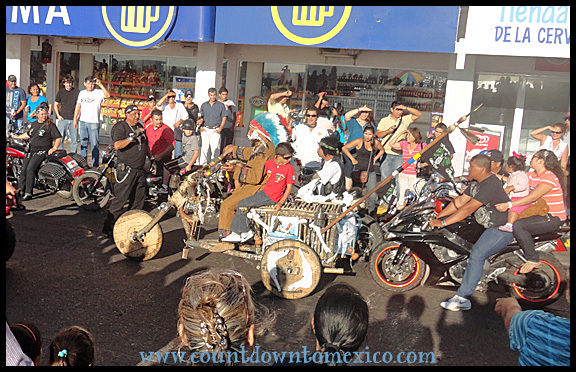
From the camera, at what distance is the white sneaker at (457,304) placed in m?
6.66

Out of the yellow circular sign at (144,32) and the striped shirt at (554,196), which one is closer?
the striped shirt at (554,196)

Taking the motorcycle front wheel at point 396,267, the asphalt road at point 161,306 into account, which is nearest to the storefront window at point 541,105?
the asphalt road at point 161,306

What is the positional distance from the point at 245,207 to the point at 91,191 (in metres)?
4.36

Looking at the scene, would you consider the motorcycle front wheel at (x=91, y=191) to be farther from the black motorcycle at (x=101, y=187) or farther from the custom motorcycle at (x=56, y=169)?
the custom motorcycle at (x=56, y=169)

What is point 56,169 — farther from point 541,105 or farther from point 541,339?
point 541,105

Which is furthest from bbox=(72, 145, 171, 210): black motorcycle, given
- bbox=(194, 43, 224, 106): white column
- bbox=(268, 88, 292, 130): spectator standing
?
bbox=(194, 43, 224, 106): white column

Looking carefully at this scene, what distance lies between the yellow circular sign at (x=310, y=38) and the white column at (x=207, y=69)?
7.20 feet

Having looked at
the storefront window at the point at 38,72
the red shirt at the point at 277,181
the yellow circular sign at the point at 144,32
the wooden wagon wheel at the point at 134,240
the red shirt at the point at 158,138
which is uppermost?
the yellow circular sign at the point at 144,32

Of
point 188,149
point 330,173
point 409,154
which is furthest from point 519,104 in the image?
point 330,173

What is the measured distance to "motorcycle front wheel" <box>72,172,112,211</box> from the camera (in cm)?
1041
